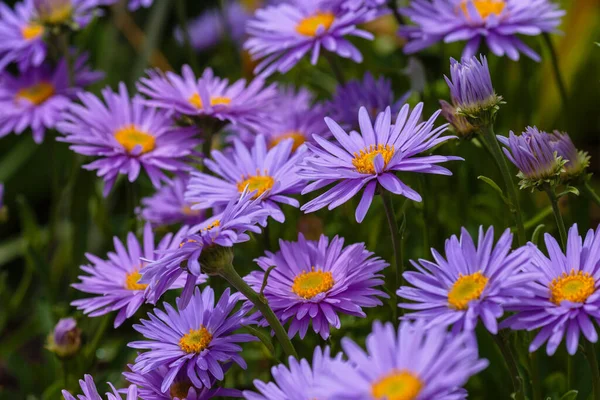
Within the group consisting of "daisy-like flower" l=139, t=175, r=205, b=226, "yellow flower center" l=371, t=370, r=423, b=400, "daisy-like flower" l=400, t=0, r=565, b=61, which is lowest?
"yellow flower center" l=371, t=370, r=423, b=400

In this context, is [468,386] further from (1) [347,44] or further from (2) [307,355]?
(1) [347,44]

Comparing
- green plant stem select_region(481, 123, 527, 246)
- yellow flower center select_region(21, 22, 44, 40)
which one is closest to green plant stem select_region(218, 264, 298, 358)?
green plant stem select_region(481, 123, 527, 246)

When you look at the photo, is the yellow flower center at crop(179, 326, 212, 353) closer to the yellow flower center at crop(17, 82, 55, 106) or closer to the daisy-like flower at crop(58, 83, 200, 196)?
the daisy-like flower at crop(58, 83, 200, 196)

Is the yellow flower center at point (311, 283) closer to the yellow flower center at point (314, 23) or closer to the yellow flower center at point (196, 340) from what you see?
the yellow flower center at point (196, 340)

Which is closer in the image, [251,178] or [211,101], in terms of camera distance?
[251,178]

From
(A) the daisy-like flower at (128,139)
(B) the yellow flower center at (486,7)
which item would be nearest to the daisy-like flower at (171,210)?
(A) the daisy-like flower at (128,139)

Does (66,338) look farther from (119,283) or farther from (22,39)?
(22,39)

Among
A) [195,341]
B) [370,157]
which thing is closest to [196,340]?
[195,341]

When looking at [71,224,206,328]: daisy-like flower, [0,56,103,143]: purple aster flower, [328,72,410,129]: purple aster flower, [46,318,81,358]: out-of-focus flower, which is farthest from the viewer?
[0,56,103,143]: purple aster flower
